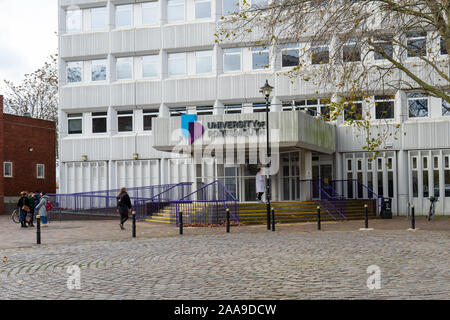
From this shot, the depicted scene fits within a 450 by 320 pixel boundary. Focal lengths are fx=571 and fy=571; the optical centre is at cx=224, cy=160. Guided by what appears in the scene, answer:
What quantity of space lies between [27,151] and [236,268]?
106ft

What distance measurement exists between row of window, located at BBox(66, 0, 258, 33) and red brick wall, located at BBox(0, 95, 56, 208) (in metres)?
7.86

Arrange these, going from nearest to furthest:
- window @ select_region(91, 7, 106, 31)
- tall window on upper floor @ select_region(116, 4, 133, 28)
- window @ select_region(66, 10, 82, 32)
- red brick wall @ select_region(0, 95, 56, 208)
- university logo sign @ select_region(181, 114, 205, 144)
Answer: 1. university logo sign @ select_region(181, 114, 205, 144)
2. tall window on upper floor @ select_region(116, 4, 133, 28)
3. window @ select_region(91, 7, 106, 31)
4. window @ select_region(66, 10, 82, 32)
5. red brick wall @ select_region(0, 95, 56, 208)

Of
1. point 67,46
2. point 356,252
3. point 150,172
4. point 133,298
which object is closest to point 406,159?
point 150,172

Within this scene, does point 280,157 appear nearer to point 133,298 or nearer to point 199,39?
point 199,39

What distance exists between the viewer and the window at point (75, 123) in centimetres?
3544

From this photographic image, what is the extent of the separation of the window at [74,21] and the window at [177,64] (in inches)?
255

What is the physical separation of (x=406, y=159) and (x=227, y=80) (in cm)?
1075

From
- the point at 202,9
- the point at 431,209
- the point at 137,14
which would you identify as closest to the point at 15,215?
the point at 137,14

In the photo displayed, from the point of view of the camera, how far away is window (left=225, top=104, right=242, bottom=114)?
108 feet

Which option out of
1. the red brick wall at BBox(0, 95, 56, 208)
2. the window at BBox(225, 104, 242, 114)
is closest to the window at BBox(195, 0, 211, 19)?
the window at BBox(225, 104, 242, 114)

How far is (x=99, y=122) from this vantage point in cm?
3509

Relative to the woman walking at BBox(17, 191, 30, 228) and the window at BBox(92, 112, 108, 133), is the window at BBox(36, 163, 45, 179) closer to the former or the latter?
the window at BBox(92, 112, 108, 133)

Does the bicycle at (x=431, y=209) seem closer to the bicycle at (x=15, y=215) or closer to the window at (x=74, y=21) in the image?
the bicycle at (x=15, y=215)

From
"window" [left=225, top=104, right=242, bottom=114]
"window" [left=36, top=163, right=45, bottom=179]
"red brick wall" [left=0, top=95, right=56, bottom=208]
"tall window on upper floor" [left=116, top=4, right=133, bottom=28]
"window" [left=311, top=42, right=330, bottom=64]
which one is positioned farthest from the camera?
"window" [left=36, top=163, right=45, bottom=179]
